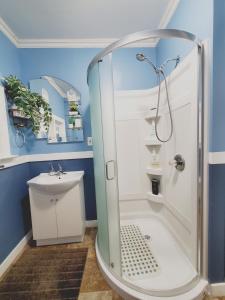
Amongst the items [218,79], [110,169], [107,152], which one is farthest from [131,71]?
[110,169]

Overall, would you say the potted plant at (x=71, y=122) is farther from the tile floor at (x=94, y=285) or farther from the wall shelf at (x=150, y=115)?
the tile floor at (x=94, y=285)

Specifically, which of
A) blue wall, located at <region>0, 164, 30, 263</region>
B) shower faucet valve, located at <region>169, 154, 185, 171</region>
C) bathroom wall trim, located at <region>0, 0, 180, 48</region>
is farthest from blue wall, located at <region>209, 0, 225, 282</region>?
blue wall, located at <region>0, 164, 30, 263</region>

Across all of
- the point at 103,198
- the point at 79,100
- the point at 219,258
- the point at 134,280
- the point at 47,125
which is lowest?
the point at 134,280

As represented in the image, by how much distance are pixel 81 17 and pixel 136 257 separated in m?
2.49

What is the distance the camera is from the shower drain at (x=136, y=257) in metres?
1.29

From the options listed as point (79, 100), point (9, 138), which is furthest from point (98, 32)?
point (9, 138)

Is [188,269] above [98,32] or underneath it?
underneath

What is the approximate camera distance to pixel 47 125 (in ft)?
6.78

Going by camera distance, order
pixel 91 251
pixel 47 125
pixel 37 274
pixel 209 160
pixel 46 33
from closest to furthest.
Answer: pixel 209 160
pixel 37 274
pixel 91 251
pixel 46 33
pixel 47 125

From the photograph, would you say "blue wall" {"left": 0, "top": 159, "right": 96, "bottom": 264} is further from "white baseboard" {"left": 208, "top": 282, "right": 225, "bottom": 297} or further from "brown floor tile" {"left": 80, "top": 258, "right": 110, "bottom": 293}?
"white baseboard" {"left": 208, "top": 282, "right": 225, "bottom": 297}

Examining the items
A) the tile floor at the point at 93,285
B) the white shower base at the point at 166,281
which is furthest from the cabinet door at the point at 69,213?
the white shower base at the point at 166,281

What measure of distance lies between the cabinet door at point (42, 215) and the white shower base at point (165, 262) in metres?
0.93

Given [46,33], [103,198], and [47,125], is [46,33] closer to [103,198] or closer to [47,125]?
[47,125]

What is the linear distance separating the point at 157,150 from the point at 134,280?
1435 mm
